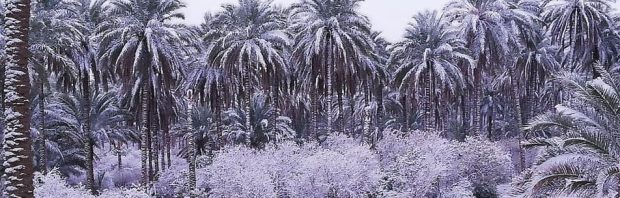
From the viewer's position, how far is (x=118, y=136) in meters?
38.8

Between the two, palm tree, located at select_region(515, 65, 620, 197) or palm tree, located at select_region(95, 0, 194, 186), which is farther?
palm tree, located at select_region(95, 0, 194, 186)

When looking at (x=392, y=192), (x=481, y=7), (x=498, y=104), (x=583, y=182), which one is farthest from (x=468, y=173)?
(x=498, y=104)

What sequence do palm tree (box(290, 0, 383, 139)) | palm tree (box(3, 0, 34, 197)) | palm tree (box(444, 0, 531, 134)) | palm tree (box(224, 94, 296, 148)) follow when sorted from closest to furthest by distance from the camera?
1. palm tree (box(3, 0, 34, 197))
2. palm tree (box(290, 0, 383, 139))
3. palm tree (box(444, 0, 531, 134))
4. palm tree (box(224, 94, 296, 148))

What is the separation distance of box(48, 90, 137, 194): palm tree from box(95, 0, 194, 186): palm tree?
4.73 m

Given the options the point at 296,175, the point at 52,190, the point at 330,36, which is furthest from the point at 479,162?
the point at 52,190

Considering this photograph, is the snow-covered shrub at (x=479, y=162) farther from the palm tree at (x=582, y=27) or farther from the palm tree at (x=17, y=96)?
the palm tree at (x=17, y=96)

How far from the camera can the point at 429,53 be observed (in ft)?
123

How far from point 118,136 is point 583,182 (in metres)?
29.4

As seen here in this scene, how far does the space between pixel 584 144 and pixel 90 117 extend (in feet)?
94.4

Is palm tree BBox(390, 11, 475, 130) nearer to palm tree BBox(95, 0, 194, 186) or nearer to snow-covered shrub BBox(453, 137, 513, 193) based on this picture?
snow-covered shrub BBox(453, 137, 513, 193)

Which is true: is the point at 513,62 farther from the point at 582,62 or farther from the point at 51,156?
the point at 51,156

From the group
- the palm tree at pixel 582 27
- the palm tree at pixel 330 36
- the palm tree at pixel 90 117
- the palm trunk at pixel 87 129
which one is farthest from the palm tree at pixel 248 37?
the palm tree at pixel 582 27

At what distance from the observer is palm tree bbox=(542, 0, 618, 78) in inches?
1364

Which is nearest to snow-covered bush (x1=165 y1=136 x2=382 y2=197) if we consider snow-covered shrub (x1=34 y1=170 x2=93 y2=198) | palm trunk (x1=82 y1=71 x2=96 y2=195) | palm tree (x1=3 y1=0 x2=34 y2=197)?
snow-covered shrub (x1=34 y1=170 x2=93 y2=198)
